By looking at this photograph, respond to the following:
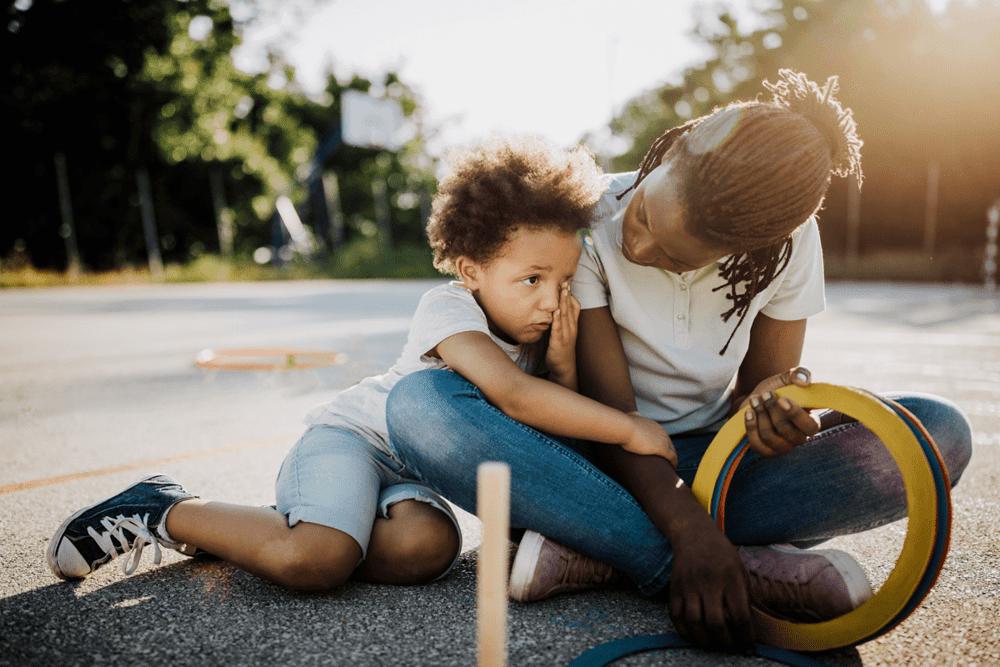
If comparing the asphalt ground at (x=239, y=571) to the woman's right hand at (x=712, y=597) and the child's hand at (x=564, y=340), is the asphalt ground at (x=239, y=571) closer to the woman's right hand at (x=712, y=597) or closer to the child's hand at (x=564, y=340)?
the woman's right hand at (x=712, y=597)

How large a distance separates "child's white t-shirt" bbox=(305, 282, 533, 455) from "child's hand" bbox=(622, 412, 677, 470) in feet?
1.36

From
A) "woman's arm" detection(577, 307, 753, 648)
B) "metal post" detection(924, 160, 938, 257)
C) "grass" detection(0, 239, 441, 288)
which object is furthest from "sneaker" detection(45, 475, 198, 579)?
"metal post" detection(924, 160, 938, 257)

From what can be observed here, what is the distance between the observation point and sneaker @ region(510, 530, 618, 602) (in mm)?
1562

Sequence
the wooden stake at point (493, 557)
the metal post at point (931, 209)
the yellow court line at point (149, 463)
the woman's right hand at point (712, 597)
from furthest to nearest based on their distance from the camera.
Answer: the metal post at point (931, 209) < the yellow court line at point (149, 463) < the woman's right hand at point (712, 597) < the wooden stake at point (493, 557)

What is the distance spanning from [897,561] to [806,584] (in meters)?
0.19

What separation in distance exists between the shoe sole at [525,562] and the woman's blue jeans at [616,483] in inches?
0.9

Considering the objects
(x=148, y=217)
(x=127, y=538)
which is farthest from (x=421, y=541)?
(x=148, y=217)

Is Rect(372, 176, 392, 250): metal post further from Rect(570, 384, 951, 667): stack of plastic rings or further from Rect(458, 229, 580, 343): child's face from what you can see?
Rect(570, 384, 951, 667): stack of plastic rings

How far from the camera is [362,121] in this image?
2333 cm

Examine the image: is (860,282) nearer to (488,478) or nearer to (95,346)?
(95,346)

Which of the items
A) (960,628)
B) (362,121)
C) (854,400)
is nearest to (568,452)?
(854,400)

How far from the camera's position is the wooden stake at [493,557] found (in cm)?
85

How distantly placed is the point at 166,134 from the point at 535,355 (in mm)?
22711

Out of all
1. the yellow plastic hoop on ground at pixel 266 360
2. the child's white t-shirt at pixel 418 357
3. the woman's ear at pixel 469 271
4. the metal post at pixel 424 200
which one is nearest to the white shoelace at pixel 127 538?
the child's white t-shirt at pixel 418 357
